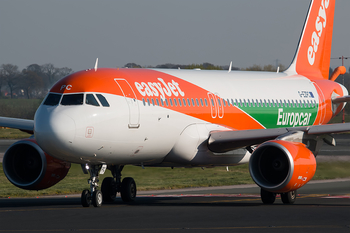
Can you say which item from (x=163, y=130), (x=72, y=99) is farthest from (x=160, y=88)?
(x=72, y=99)

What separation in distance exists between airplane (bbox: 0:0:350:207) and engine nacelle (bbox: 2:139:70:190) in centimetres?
3

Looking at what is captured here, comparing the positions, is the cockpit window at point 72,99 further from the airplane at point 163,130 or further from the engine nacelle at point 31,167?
the engine nacelle at point 31,167

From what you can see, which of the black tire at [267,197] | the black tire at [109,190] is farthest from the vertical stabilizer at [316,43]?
the black tire at [109,190]

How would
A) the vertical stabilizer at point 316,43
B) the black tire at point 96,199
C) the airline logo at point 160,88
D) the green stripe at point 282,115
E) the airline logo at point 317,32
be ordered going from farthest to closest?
the airline logo at point 317,32, the vertical stabilizer at point 316,43, the green stripe at point 282,115, the airline logo at point 160,88, the black tire at point 96,199

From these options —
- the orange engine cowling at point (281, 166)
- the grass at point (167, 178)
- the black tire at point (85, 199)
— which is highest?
the orange engine cowling at point (281, 166)

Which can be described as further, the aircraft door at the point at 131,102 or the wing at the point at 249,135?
the wing at the point at 249,135

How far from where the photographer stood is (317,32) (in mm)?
30312

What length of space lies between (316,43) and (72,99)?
56.0 ft

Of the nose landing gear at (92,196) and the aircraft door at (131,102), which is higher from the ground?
the aircraft door at (131,102)

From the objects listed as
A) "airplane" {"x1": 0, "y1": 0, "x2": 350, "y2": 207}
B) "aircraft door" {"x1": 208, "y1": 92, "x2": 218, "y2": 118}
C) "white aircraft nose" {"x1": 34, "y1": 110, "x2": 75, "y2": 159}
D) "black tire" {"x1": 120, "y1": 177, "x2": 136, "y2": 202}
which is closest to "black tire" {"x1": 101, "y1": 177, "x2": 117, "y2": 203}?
"airplane" {"x1": 0, "y1": 0, "x2": 350, "y2": 207}

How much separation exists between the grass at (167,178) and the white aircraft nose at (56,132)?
31.9 ft

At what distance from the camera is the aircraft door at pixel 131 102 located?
58.1 feet

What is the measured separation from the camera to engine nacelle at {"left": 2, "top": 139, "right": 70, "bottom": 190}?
2000 centimetres

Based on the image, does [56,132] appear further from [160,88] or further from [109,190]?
[109,190]
